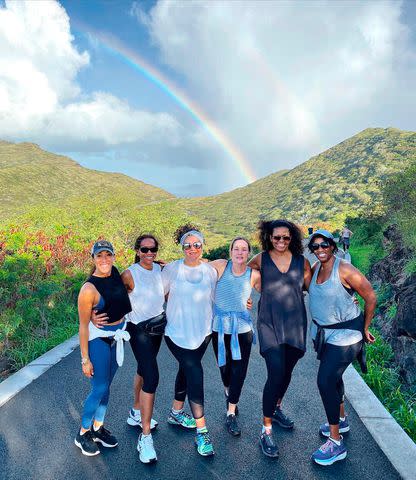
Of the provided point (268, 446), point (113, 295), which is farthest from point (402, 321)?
point (113, 295)

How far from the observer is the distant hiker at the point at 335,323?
10.2 feet

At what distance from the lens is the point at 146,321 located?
324cm

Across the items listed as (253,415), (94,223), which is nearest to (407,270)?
(253,415)

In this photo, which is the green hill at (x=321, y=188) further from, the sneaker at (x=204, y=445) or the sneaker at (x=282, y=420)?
the sneaker at (x=204, y=445)

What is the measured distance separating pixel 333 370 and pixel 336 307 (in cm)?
49

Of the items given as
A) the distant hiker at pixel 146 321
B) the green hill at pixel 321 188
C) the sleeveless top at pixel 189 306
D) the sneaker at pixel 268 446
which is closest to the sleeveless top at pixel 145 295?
the distant hiker at pixel 146 321

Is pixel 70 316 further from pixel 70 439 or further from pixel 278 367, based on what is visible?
pixel 278 367

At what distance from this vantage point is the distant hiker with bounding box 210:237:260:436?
130 inches

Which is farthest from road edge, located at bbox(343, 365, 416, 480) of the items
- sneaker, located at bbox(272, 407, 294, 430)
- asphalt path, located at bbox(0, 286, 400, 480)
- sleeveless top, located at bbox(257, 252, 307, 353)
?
sleeveless top, located at bbox(257, 252, 307, 353)

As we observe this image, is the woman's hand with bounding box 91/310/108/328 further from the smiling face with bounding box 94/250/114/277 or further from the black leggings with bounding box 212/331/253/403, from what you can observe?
the black leggings with bounding box 212/331/253/403

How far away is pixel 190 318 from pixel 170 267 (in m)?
0.46

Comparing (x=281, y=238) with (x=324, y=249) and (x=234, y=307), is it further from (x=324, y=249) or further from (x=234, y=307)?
(x=234, y=307)

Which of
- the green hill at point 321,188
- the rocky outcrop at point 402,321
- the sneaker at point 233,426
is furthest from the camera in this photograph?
the green hill at point 321,188

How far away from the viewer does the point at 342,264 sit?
315 centimetres
